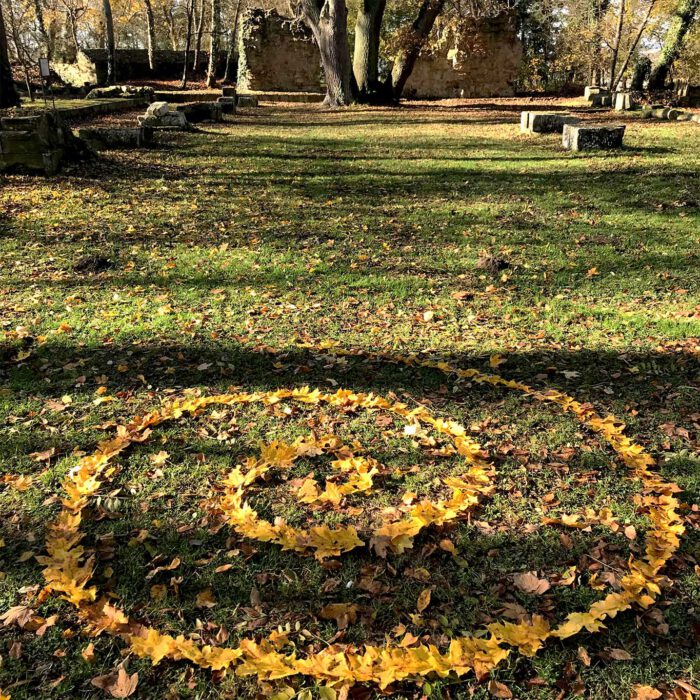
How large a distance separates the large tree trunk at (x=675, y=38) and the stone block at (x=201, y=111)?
18.2 metres

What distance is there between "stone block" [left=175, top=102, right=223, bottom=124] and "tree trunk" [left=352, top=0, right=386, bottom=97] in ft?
24.3

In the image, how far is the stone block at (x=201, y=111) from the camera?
1858cm

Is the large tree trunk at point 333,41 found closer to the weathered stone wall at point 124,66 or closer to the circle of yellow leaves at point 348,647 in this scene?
the weathered stone wall at point 124,66

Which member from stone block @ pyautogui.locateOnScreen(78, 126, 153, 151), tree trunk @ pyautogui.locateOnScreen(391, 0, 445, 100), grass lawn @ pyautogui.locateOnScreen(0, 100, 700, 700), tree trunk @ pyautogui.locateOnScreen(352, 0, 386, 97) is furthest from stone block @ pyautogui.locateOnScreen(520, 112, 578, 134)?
tree trunk @ pyautogui.locateOnScreen(352, 0, 386, 97)

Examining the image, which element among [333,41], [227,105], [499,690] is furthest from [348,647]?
[333,41]

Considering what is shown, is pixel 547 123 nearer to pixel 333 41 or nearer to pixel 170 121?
pixel 170 121

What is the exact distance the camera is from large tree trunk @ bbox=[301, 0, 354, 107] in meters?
22.1

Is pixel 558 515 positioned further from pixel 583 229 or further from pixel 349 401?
pixel 583 229

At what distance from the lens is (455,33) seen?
29.7 m

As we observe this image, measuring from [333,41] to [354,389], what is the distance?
838 inches

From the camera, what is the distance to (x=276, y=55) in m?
30.2

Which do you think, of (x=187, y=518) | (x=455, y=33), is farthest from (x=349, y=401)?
(x=455, y=33)

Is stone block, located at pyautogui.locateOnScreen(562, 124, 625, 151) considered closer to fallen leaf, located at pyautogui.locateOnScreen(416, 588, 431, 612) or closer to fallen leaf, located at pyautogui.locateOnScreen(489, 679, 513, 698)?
fallen leaf, located at pyautogui.locateOnScreen(416, 588, 431, 612)

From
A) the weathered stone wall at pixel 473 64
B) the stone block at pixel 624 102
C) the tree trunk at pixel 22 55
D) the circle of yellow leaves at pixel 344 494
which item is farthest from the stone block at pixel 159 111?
the weathered stone wall at pixel 473 64
